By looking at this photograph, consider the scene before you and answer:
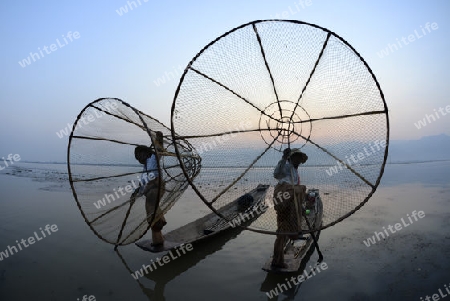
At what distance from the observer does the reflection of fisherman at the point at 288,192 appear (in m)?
4.39

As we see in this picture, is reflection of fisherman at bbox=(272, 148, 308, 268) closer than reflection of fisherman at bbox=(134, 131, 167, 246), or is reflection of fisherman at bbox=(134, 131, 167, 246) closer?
reflection of fisherman at bbox=(272, 148, 308, 268)

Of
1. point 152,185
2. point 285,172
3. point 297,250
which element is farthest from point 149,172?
point 297,250

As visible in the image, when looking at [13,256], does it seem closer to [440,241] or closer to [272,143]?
[272,143]

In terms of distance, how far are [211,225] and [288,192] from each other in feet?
10.3

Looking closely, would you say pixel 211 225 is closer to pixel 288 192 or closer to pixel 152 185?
pixel 152 185

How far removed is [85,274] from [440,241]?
737 centimetres

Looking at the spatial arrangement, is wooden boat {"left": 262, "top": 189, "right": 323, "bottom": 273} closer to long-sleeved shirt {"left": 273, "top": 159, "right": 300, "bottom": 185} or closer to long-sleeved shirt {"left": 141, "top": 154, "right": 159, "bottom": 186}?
long-sleeved shirt {"left": 273, "top": 159, "right": 300, "bottom": 185}

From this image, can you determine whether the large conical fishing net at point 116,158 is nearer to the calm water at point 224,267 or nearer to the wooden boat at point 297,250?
the calm water at point 224,267

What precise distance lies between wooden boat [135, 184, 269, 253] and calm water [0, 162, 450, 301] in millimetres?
329

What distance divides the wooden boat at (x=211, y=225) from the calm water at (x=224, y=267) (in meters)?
0.33

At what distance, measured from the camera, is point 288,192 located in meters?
4.41

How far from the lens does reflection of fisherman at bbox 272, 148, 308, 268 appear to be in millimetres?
4391

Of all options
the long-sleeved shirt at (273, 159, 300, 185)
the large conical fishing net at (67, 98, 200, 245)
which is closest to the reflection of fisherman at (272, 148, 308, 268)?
the long-sleeved shirt at (273, 159, 300, 185)

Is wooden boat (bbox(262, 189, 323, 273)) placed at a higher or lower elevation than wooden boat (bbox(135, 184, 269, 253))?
lower
